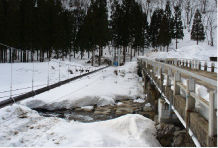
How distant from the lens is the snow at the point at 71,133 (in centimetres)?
537

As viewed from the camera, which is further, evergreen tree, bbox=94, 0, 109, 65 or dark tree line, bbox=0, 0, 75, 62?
evergreen tree, bbox=94, 0, 109, 65

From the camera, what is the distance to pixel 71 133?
604cm

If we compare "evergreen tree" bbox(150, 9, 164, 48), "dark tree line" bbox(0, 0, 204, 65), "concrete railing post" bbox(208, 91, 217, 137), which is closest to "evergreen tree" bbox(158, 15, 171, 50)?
"evergreen tree" bbox(150, 9, 164, 48)

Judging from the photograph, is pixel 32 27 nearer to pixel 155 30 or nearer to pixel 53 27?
pixel 53 27

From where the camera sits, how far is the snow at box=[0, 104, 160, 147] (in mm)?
5372

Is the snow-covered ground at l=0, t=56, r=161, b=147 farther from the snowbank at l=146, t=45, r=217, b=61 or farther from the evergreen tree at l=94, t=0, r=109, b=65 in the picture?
the snowbank at l=146, t=45, r=217, b=61

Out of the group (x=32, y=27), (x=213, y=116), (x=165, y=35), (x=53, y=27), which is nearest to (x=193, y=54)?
(x=165, y=35)

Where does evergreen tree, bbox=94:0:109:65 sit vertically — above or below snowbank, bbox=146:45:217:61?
above

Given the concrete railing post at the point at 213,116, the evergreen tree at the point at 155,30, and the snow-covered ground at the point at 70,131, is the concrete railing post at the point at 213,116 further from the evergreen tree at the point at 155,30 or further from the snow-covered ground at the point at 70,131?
the evergreen tree at the point at 155,30

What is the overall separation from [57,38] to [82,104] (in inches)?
1030

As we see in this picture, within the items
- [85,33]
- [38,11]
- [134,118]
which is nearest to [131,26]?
[85,33]

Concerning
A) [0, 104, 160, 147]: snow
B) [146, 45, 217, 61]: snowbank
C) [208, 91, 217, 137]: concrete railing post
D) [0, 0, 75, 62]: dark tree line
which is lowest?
[0, 104, 160, 147]: snow

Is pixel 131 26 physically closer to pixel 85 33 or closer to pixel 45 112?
pixel 85 33

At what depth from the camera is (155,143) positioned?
6285 mm
